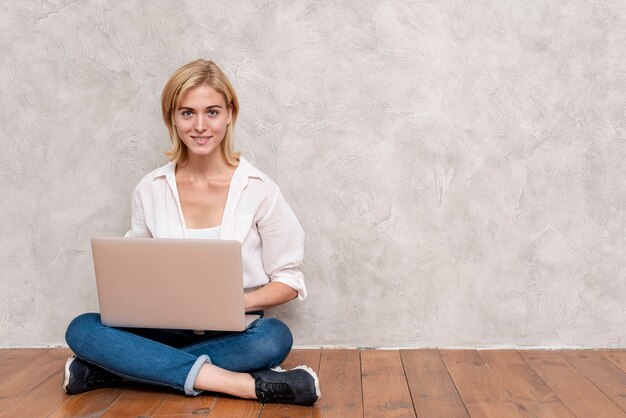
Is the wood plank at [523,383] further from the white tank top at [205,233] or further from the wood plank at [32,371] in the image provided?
the wood plank at [32,371]

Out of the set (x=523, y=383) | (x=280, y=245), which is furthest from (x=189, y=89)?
(x=523, y=383)

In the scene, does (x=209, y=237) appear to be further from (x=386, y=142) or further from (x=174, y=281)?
(x=386, y=142)

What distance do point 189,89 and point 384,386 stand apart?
95 centimetres

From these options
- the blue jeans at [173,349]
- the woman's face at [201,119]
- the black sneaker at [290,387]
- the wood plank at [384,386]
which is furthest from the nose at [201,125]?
the wood plank at [384,386]

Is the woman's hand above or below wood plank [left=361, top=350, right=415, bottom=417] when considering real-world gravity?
above

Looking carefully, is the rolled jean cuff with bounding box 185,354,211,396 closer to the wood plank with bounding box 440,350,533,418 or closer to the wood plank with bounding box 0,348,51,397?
the wood plank with bounding box 0,348,51,397

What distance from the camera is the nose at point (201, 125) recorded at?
7.22ft

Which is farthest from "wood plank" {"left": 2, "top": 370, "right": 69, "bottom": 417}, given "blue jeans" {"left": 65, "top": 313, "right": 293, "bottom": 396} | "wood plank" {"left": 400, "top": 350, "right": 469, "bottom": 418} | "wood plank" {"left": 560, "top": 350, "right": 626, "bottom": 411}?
"wood plank" {"left": 560, "top": 350, "right": 626, "bottom": 411}

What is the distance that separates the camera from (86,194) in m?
2.57

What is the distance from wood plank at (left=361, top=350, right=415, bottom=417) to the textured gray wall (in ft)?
0.42

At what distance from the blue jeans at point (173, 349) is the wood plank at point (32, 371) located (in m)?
0.17

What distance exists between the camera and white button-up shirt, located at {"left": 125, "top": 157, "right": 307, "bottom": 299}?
7.43 ft

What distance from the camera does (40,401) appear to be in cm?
202

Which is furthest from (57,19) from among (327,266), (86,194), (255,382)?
(255,382)
